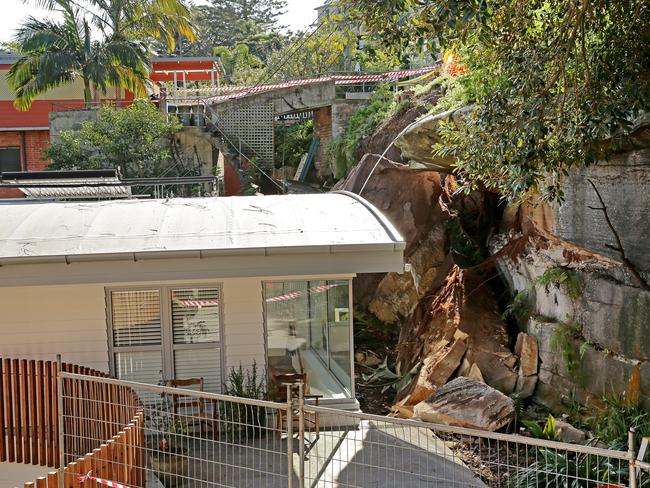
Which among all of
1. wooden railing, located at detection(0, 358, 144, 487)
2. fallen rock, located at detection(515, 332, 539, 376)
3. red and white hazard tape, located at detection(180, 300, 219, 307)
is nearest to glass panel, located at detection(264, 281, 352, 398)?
red and white hazard tape, located at detection(180, 300, 219, 307)

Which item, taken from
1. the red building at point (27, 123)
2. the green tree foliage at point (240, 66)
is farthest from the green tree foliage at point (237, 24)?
the red building at point (27, 123)

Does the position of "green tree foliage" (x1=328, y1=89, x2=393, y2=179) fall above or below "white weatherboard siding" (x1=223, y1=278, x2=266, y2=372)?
above

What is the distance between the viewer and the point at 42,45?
28.3 meters

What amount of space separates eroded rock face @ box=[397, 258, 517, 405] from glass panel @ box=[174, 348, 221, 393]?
3747mm

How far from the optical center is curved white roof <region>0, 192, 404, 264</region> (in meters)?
10.6

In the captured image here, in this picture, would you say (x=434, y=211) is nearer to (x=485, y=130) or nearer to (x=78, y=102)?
(x=485, y=130)

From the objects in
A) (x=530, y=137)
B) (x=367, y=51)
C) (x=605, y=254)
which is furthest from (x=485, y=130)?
(x=605, y=254)

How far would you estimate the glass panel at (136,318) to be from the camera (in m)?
11.4

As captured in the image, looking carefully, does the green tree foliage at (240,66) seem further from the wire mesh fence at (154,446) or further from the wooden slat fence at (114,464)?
the wooden slat fence at (114,464)

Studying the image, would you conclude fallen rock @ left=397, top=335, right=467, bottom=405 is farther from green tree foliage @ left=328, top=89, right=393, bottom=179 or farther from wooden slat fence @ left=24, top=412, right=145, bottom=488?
green tree foliage @ left=328, top=89, right=393, bottom=179

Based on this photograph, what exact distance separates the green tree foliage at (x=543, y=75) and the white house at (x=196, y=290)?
1871 millimetres

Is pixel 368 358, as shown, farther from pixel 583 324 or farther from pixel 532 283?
pixel 583 324

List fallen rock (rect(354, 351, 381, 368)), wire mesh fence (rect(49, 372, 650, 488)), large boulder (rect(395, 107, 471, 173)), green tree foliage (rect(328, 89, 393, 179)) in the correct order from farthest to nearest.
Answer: green tree foliage (rect(328, 89, 393, 179)) → fallen rock (rect(354, 351, 381, 368)) → large boulder (rect(395, 107, 471, 173)) → wire mesh fence (rect(49, 372, 650, 488))

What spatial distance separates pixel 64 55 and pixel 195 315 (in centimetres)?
2002
